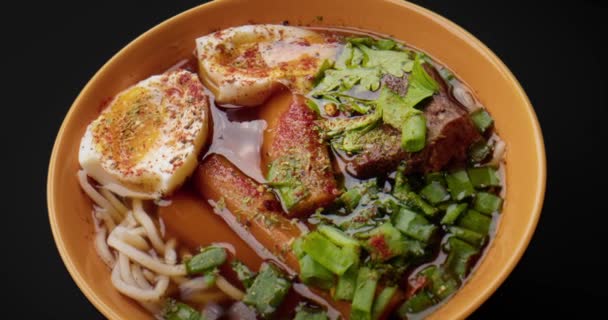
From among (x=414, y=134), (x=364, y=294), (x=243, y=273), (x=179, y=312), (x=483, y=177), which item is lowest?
(x=179, y=312)

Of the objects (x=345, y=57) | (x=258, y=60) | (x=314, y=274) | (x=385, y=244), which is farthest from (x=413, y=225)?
(x=258, y=60)

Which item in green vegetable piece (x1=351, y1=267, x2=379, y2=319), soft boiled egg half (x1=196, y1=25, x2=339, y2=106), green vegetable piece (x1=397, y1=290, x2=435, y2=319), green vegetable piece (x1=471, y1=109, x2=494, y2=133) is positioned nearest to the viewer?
green vegetable piece (x1=351, y1=267, x2=379, y2=319)

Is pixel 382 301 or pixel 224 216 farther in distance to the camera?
pixel 224 216

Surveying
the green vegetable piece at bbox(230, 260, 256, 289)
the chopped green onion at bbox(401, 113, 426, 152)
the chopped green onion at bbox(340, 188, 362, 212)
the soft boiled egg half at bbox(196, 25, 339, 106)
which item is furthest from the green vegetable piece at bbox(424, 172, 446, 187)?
the green vegetable piece at bbox(230, 260, 256, 289)

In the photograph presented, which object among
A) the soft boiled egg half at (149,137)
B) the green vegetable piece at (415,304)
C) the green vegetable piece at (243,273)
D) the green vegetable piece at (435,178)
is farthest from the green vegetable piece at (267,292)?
the green vegetable piece at (435,178)

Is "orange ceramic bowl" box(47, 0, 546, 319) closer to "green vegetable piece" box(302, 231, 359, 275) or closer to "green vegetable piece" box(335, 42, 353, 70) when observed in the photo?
"green vegetable piece" box(335, 42, 353, 70)

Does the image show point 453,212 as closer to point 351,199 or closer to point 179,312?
point 351,199

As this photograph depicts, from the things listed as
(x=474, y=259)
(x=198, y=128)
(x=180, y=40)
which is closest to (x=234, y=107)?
(x=198, y=128)
